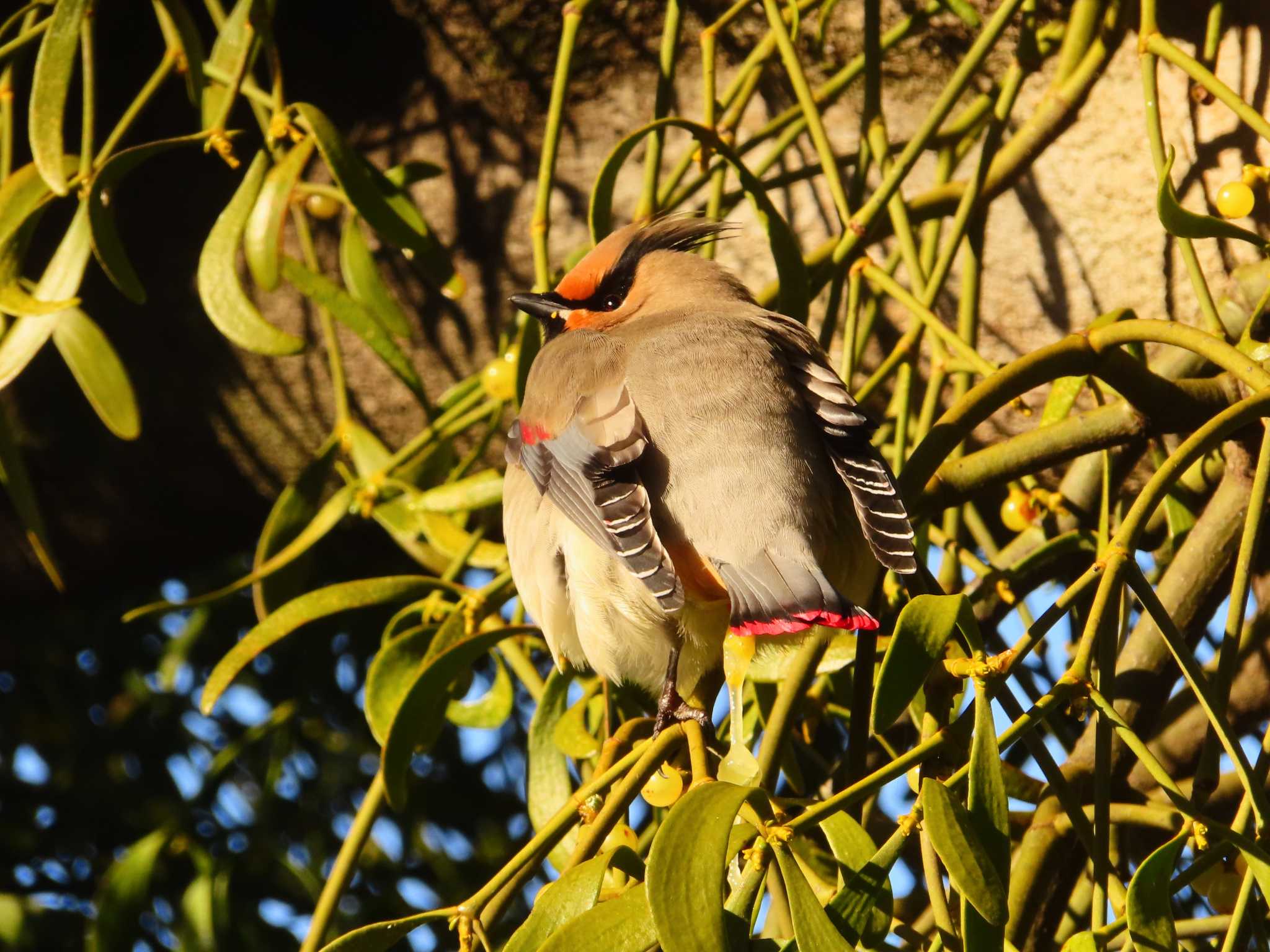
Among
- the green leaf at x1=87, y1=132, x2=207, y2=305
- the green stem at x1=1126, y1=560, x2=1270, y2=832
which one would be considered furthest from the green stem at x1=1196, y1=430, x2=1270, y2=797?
the green leaf at x1=87, y1=132, x2=207, y2=305

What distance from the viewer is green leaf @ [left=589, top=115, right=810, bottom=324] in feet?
5.38

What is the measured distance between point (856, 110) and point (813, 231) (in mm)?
203

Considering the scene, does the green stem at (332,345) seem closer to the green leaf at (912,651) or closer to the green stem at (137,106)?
the green stem at (137,106)

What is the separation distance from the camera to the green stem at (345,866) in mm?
1571

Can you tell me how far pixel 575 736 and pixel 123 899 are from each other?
75 centimetres

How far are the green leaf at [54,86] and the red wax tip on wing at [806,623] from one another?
1000mm

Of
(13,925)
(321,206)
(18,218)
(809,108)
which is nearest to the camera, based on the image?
(809,108)

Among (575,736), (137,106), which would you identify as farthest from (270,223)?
(575,736)

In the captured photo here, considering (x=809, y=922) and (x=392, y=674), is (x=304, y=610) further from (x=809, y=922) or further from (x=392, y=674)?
(x=809, y=922)

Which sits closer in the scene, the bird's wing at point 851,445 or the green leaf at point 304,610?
the bird's wing at point 851,445

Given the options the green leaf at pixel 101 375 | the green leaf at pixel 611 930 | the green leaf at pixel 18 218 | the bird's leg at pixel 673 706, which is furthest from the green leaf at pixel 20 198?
the green leaf at pixel 611 930

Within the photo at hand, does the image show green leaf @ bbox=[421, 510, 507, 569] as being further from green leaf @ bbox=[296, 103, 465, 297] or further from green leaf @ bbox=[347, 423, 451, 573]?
green leaf @ bbox=[296, 103, 465, 297]

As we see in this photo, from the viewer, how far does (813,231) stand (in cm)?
232

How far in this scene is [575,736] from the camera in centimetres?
176
